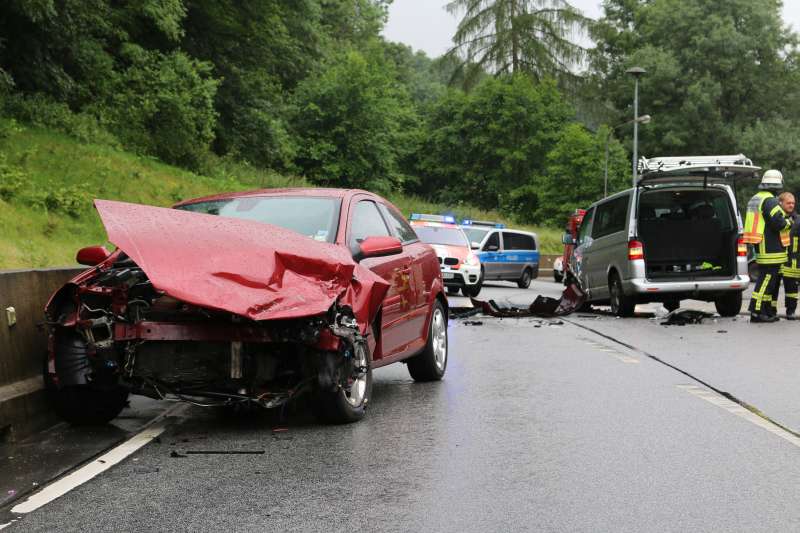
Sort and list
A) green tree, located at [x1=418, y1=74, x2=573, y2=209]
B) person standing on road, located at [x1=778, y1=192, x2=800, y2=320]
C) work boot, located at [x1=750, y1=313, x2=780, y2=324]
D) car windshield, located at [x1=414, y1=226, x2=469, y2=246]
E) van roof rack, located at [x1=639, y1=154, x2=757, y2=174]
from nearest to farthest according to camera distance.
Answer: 1. work boot, located at [x1=750, y1=313, x2=780, y2=324]
2. person standing on road, located at [x1=778, y1=192, x2=800, y2=320]
3. van roof rack, located at [x1=639, y1=154, x2=757, y2=174]
4. car windshield, located at [x1=414, y1=226, x2=469, y2=246]
5. green tree, located at [x1=418, y1=74, x2=573, y2=209]

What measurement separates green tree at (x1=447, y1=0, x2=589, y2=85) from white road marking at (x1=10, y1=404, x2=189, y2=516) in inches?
2238

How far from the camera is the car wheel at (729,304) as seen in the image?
57.8 feet

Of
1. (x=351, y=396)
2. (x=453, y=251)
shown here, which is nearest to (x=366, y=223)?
(x=351, y=396)

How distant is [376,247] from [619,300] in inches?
419

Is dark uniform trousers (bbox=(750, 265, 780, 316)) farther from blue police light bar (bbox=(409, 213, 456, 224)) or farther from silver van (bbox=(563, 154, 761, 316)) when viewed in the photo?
blue police light bar (bbox=(409, 213, 456, 224))

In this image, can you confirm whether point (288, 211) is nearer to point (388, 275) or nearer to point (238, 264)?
point (388, 275)

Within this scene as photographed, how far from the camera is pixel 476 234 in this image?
33.4m

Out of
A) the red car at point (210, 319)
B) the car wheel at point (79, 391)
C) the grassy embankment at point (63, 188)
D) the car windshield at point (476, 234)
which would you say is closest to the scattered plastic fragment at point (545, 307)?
the grassy embankment at point (63, 188)

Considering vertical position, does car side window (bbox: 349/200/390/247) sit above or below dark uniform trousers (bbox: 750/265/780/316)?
above

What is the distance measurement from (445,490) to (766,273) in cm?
1200

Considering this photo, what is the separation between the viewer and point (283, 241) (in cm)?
722

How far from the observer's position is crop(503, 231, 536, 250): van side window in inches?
1347

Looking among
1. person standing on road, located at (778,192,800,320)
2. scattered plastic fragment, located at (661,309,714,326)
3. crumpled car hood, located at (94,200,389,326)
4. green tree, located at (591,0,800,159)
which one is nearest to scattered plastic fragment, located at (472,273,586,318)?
scattered plastic fragment, located at (661,309,714,326)

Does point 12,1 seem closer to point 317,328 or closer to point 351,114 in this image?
point 317,328
